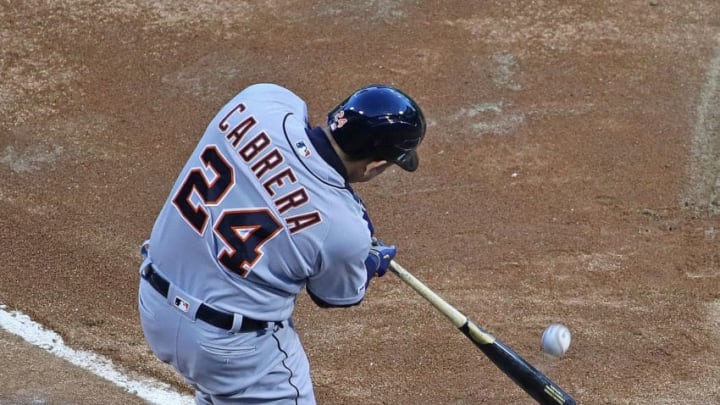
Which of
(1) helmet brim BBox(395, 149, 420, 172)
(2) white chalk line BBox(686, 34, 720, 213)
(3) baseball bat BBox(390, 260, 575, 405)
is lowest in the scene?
(2) white chalk line BBox(686, 34, 720, 213)

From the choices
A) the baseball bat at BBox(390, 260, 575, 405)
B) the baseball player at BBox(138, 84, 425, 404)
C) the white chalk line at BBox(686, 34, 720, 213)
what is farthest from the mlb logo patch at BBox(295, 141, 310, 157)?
the white chalk line at BBox(686, 34, 720, 213)

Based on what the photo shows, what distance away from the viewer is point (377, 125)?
371 centimetres

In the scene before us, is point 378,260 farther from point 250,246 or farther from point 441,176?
point 441,176

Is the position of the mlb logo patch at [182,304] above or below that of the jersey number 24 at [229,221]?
below

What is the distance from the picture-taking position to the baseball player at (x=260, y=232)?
3.63 metres

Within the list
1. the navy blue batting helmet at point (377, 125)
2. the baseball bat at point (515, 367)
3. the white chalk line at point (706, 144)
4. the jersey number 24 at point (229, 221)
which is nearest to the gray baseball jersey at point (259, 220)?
the jersey number 24 at point (229, 221)

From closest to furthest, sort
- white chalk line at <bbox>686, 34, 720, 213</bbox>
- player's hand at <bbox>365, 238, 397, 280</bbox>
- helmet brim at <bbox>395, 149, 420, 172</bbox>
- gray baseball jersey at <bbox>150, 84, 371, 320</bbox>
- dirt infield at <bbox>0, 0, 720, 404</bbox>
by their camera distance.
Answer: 1. gray baseball jersey at <bbox>150, 84, 371, 320</bbox>
2. helmet brim at <bbox>395, 149, 420, 172</bbox>
3. player's hand at <bbox>365, 238, 397, 280</bbox>
4. dirt infield at <bbox>0, 0, 720, 404</bbox>
5. white chalk line at <bbox>686, 34, 720, 213</bbox>

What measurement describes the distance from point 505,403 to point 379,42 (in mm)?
4219

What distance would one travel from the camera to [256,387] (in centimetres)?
398

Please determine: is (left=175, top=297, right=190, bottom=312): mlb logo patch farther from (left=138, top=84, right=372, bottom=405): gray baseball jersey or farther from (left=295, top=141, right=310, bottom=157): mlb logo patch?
(left=295, top=141, right=310, bottom=157): mlb logo patch

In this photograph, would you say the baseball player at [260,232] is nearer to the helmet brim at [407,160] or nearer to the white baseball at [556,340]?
the helmet brim at [407,160]

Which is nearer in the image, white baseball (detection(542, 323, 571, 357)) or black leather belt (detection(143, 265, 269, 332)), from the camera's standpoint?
black leather belt (detection(143, 265, 269, 332))

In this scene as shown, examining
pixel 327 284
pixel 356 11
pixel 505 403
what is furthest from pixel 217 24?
pixel 327 284

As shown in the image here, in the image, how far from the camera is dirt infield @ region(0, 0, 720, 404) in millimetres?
5648
